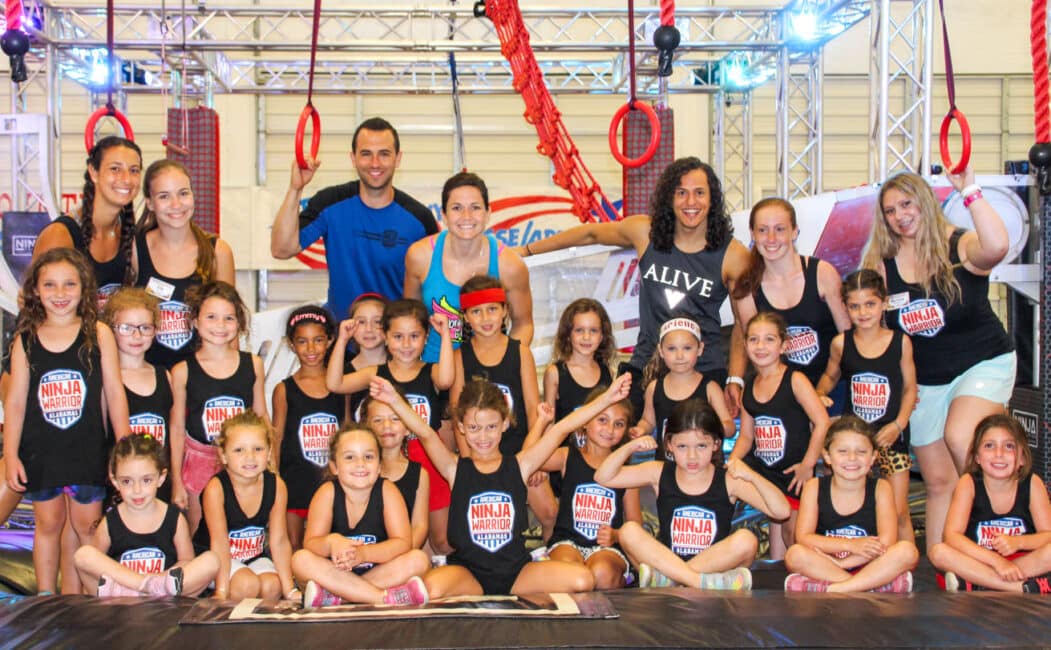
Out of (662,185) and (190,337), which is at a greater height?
(662,185)

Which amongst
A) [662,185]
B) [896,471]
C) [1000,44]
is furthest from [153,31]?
[1000,44]

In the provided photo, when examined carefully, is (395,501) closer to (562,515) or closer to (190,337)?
(562,515)

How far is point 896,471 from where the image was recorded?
11.7ft

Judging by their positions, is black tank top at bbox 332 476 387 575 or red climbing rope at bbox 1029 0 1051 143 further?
Answer: red climbing rope at bbox 1029 0 1051 143

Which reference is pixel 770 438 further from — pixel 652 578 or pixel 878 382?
pixel 652 578

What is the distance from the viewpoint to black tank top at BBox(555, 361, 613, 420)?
3.75 m

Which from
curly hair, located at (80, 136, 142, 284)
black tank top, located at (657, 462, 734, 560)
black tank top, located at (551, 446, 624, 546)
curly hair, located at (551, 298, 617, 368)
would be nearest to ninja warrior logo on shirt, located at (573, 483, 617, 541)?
black tank top, located at (551, 446, 624, 546)

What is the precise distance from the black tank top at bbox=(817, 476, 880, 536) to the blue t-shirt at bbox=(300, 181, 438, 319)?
195cm

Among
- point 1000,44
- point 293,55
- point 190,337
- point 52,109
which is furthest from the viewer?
point 1000,44

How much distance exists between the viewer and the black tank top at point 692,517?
3.34m

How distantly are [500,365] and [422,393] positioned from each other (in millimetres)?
327

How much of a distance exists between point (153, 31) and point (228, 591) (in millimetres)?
7093

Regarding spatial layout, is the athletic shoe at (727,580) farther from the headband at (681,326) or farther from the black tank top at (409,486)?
the black tank top at (409,486)

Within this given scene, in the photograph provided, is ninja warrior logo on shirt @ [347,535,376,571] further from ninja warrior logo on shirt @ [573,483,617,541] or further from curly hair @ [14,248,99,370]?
curly hair @ [14,248,99,370]
